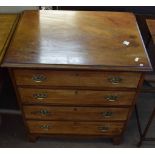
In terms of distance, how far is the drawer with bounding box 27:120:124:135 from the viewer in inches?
57.9

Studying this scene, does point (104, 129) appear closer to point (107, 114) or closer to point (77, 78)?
point (107, 114)

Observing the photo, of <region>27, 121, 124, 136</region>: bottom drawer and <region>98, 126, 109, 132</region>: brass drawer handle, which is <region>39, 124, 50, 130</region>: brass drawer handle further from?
<region>98, 126, 109, 132</region>: brass drawer handle

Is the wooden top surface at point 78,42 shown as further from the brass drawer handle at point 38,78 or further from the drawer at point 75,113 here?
the drawer at point 75,113

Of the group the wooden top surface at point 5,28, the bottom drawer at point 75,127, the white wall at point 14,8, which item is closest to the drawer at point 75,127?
the bottom drawer at point 75,127

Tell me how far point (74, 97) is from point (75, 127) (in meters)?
0.30

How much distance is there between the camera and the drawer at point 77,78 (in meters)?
1.14

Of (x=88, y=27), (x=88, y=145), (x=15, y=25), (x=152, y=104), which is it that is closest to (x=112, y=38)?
(x=88, y=27)

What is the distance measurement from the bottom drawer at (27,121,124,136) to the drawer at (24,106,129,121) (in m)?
0.05

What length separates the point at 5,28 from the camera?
4.75ft

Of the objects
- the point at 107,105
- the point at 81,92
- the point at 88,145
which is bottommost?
the point at 88,145

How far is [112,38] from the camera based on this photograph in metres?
1.26

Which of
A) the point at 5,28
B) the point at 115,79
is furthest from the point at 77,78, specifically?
the point at 5,28

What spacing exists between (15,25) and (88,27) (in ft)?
1.51

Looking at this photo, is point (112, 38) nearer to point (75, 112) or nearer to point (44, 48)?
point (44, 48)
